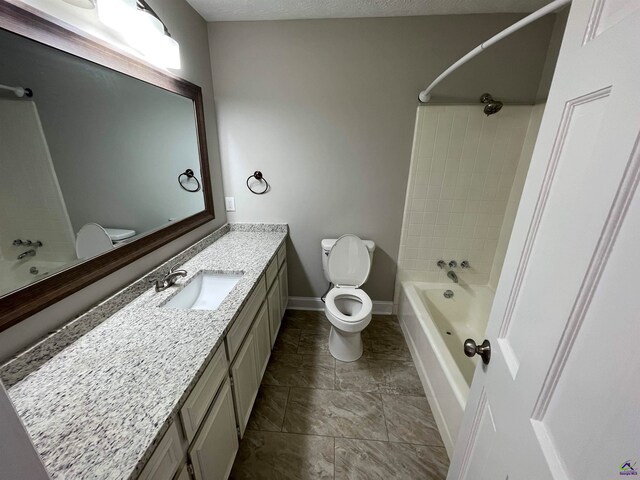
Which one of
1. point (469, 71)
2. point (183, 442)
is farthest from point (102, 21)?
point (469, 71)

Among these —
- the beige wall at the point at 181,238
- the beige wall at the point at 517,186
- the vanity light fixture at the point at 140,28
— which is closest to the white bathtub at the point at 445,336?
the beige wall at the point at 517,186

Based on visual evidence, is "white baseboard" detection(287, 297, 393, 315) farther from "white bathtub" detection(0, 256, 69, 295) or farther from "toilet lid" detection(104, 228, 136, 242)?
"white bathtub" detection(0, 256, 69, 295)

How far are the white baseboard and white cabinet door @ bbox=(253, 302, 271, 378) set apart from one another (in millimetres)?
740

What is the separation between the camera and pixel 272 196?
2.18 meters

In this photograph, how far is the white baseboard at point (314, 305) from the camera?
2.45 meters

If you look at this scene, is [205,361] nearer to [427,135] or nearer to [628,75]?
[628,75]

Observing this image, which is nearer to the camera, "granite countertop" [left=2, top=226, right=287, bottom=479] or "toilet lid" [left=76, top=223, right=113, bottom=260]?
"granite countertop" [left=2, top=226, right=287, bottom=479]

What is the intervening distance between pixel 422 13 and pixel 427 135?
77 centimetres

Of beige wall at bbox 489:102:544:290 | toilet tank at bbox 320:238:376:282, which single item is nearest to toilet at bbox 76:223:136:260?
toilet tank at bbox 320:238:376:282

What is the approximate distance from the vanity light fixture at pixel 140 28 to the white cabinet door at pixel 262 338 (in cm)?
143

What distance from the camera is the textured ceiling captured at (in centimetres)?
157

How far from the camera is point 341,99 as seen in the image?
1.91 meters

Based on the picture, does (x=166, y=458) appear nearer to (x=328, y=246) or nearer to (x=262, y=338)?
(x=262, y=338)

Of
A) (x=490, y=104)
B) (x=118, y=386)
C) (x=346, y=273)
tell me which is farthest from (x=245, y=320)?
(x=490, y=104)
